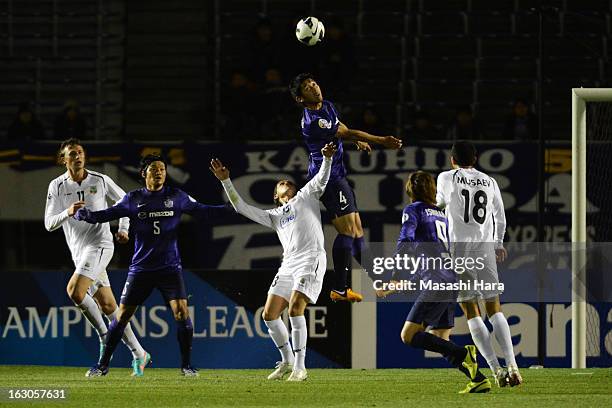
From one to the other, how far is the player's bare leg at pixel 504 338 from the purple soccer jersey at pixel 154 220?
101 inches

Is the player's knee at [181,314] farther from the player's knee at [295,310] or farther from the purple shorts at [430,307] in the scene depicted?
the purple shorts at [430,307]

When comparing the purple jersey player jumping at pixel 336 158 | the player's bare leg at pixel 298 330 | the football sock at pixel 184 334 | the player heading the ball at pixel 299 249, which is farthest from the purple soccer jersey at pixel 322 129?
the football sock at pixel 184 334

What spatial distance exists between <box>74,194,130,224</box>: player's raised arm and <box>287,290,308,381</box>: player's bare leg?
163 cm

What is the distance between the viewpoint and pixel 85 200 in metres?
13.0

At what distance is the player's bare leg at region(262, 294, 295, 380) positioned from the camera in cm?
1214

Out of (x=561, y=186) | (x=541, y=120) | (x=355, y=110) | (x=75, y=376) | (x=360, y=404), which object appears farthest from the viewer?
(x=355, y=110)

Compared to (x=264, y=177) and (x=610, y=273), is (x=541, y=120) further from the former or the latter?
(x=264, y=177)

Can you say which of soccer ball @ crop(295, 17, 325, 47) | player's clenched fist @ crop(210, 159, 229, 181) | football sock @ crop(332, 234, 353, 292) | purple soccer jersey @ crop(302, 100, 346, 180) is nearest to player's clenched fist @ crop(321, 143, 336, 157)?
purple soccer jersey @ crop(302, 100, 346, 180)

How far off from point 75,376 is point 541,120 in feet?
17.0

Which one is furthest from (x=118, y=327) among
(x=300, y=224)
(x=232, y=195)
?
(x=300, y=224)

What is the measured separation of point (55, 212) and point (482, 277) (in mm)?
4313

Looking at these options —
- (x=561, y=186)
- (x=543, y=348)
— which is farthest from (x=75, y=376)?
(x=561, y=186)

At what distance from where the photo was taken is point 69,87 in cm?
1950

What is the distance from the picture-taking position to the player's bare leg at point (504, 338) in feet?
35.2
